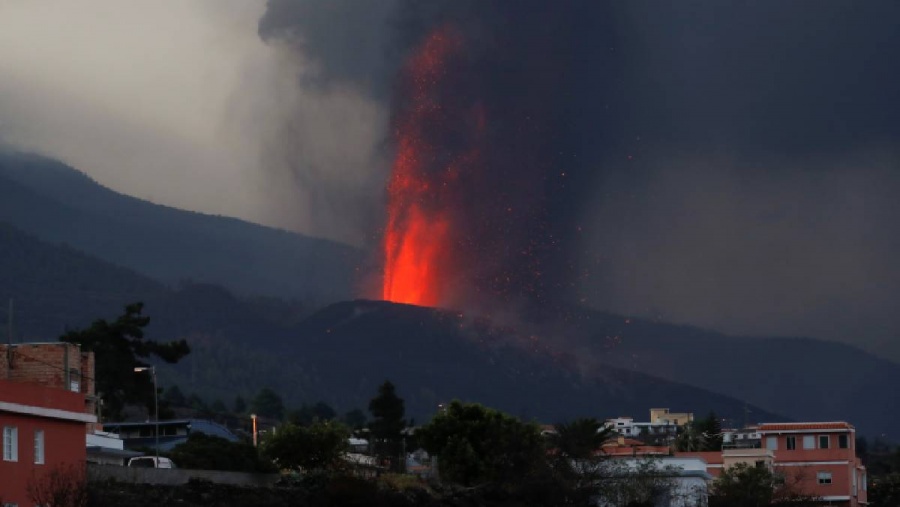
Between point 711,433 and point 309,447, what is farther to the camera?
point 711,433

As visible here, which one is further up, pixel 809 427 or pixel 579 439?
pixel 809 427

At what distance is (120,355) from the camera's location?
420ft

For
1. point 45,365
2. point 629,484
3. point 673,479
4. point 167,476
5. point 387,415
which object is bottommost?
point 629,484

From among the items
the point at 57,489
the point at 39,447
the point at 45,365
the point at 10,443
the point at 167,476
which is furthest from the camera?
the point at 45,365

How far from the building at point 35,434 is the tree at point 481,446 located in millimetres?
39629

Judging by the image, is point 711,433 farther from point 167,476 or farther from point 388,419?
point 167,476

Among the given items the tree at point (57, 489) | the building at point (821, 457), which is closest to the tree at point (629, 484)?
the building at point (821, 457)

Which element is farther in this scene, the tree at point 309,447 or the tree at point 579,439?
the tree at point 579,439

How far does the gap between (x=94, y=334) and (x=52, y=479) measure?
76.2 metres

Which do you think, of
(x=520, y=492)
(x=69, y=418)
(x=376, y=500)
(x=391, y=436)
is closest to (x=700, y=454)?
(x=391, y=436)

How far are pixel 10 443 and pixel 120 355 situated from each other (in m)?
74.4

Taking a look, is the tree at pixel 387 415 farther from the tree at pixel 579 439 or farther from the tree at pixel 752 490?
the tree at pixel 752 490

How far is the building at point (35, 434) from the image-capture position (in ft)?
177

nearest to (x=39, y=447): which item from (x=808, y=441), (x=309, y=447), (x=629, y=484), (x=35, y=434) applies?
(x=35, y=434)
